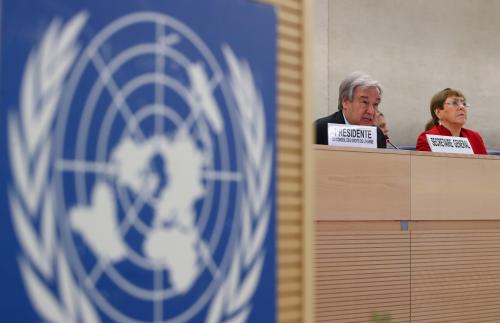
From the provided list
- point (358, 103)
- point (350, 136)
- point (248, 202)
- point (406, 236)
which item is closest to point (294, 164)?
point (248, 202)

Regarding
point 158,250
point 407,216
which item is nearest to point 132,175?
point 158,250

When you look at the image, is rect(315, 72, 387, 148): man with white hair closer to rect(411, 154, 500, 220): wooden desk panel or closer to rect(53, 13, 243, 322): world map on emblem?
rect(411, 154, 500, 220): wooden desk panel

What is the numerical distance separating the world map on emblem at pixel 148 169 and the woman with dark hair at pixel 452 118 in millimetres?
3603

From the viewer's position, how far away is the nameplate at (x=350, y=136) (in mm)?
4230

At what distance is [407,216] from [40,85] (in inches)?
117

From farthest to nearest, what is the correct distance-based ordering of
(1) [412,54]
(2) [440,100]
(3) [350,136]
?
(1) [412,54], (2) [440,100], (3) [350,136]

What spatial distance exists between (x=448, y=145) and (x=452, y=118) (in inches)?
29.9

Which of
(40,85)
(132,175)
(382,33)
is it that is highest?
(382,33)

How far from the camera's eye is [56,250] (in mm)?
1606

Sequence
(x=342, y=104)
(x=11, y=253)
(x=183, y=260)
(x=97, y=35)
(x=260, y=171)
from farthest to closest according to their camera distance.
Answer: (x=342, y=104) < (x=260, y=171) < (x=183, y=260) < (x=97, y=35) < (x=11, y=253)

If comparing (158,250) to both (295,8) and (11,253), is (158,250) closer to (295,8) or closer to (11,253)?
(11,253)

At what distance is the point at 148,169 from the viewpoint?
1803 millimetres

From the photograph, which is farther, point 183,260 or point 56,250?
point 183,260

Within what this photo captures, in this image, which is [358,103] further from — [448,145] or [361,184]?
[361,184]
